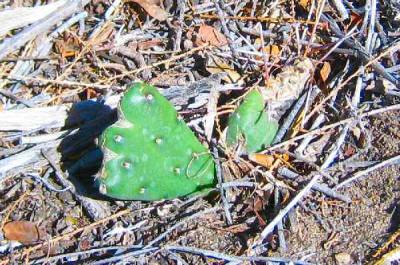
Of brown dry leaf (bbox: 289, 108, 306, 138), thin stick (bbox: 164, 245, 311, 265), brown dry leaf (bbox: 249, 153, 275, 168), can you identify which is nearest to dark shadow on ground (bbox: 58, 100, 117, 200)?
thin stick (bbox: 164, 245, 311, 265)

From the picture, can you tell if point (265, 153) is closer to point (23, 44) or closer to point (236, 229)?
point (236, 229)

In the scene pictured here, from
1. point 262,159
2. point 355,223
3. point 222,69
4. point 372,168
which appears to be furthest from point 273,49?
point 355,223

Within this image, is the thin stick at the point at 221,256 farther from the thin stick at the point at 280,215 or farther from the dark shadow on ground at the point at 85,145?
the dark shadow on ground at the point at 85,145

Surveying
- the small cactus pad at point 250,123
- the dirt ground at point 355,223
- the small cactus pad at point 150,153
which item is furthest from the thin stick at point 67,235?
the dirt ground at point 355,223

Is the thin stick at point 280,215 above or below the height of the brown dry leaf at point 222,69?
below

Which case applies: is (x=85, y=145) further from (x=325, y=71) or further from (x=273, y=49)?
(x=325, y=71)

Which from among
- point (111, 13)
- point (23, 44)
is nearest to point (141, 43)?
point (111, 13)

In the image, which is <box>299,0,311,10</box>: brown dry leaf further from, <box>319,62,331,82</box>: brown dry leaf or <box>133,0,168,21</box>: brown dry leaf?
<box>133,0,168,21</box>: brown dry leaf
